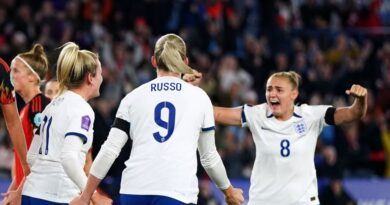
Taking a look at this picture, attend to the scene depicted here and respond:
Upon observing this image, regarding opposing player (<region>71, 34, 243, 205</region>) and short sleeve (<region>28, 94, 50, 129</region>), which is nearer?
opposing player (<region>71, 34, 243, 205</region>)

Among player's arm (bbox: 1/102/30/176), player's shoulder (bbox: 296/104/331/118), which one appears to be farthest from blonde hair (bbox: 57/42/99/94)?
player's shoulder (bbox: 296/104/331/118)

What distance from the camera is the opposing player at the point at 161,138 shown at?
6.73 m

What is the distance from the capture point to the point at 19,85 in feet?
26.6

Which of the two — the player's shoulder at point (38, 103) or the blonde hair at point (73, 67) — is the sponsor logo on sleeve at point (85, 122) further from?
the player's shoulder at point (38, 103)

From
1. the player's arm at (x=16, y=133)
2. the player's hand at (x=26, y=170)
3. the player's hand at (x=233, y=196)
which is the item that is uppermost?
the player's arm at (x=16, y=133)

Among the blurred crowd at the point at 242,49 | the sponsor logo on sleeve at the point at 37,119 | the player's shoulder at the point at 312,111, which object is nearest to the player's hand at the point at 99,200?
the sponsor logo on sleeve at the point at 37,119

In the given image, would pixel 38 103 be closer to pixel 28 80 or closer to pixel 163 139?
pixel 28 80

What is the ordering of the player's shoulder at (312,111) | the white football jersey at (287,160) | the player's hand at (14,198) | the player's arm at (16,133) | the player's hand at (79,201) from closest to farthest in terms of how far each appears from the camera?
the player's hand at (79,201) → the player's hand at (14,198) → the player's arm at (16,133) → the white football jersey at (287,160) → the player's shoulder at (312,111)

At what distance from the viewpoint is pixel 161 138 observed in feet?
22.2

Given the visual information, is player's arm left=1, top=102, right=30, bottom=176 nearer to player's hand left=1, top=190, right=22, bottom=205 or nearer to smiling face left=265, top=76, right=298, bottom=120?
player's hand left=1, top=190, right=22, bottom=205

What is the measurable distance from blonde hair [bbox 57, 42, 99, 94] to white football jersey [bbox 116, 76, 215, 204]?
1.37 feet

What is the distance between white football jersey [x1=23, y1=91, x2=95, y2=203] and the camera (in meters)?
6.94

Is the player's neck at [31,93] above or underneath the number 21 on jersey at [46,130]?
above

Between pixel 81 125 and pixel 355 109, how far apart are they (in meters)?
2.55
